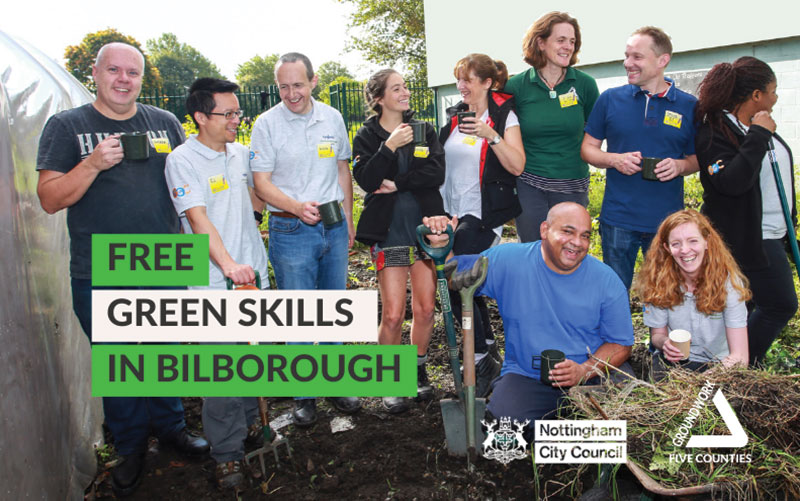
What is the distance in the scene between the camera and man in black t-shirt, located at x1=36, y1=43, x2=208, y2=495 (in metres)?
2.88

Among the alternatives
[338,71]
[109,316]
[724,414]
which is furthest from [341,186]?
[338,71]

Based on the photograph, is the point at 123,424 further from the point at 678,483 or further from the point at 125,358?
the point at 678,483

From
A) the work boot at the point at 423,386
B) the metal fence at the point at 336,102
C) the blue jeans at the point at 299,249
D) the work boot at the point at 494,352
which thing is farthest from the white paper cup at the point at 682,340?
the metal fence at the point at 336,102

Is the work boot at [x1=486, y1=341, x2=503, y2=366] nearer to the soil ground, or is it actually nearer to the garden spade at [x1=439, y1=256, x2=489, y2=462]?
the soil ground

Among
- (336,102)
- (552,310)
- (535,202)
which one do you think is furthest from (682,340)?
Answer: (336,102)

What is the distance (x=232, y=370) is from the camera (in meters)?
3.02

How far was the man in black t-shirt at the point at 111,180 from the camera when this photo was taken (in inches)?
113

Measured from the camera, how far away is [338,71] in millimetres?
101938

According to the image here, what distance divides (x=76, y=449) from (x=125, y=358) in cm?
56

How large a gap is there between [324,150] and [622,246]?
1771 millimetres

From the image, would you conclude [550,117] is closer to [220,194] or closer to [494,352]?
[494,352]

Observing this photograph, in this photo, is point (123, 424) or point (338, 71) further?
point (338, 71)

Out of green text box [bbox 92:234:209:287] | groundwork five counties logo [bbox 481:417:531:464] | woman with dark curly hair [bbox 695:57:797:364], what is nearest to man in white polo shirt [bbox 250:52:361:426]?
green text box [bbox 92:234:209:287]

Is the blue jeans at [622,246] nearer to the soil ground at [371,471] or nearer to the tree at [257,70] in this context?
the soil ground at [371,471]
